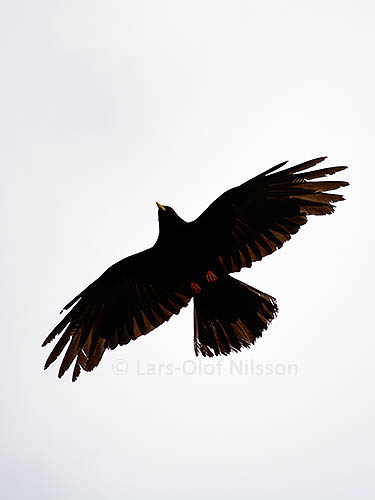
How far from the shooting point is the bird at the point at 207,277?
347 inches

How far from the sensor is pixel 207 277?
9.33 m

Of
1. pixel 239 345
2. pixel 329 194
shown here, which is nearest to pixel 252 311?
pixel 239 345

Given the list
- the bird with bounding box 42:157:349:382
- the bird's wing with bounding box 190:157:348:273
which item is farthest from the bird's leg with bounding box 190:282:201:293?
the bird's wing with bounding box 190:157:348:273

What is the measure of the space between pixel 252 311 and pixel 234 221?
1000 mm

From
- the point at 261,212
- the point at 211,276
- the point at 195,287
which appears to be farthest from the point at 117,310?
the point at 261,212

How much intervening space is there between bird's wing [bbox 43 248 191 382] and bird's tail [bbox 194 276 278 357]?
1.14ft

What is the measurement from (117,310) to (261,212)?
6.89 ft

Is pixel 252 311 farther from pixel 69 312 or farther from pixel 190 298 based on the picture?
pixel 69 312

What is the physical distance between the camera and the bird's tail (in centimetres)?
932

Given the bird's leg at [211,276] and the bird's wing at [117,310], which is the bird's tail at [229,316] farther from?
the bird's wing at [117,310]

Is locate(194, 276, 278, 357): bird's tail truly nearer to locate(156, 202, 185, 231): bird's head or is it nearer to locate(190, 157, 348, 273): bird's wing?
locate(190, 157, 348, 273): bird's wing

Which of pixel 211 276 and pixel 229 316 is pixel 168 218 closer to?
pixel 211 276

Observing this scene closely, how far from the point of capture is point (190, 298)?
32.3 ft

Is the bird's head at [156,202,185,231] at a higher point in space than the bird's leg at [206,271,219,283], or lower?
higher
